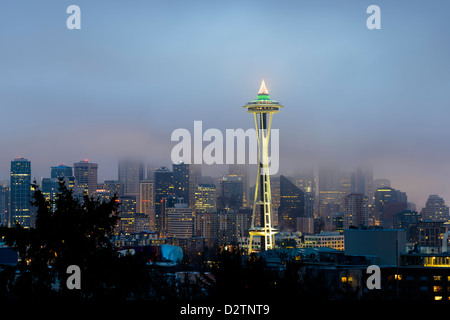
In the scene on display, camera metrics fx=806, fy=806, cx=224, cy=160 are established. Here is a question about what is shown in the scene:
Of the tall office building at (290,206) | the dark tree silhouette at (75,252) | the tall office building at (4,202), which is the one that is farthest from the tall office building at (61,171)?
the dark tree silhouette at (75,252)

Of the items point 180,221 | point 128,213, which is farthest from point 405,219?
point 128,213

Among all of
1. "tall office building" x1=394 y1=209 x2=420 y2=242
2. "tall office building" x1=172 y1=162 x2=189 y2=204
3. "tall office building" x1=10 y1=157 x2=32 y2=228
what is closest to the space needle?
"tall office building" x1=394 y1=209 x2=420 y2=242

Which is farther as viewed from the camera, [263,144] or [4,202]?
[4,202]

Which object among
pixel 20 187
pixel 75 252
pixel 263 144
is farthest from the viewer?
pixel 20 187

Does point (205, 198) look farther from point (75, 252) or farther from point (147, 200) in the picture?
point (75, 252)

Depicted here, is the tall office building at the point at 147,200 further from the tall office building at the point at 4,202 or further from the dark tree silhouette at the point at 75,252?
the dark tree silhouette at the point at 75,252
